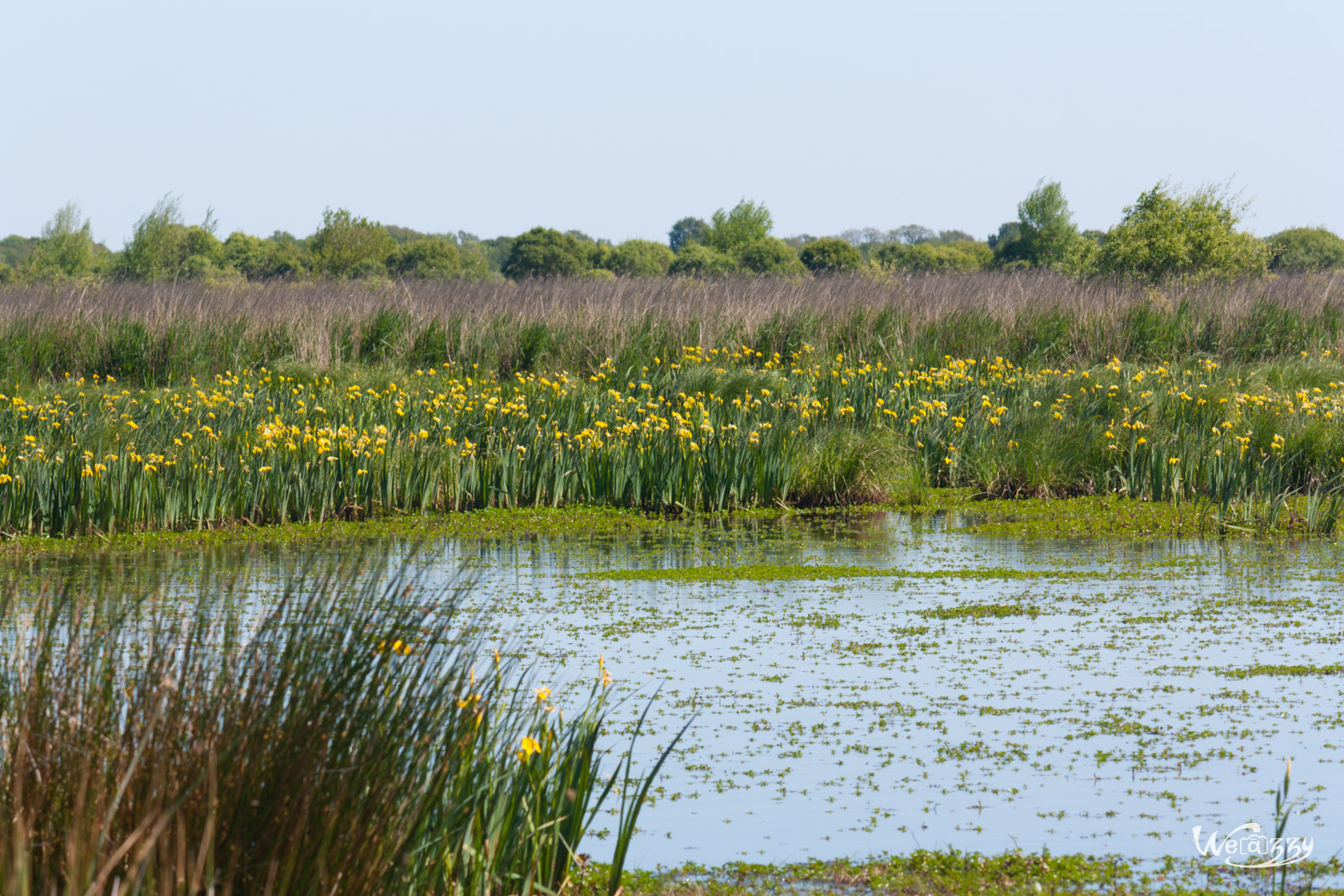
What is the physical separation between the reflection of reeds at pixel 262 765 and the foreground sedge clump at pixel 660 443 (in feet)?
21.7

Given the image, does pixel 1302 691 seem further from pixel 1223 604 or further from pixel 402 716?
pixel 402 716

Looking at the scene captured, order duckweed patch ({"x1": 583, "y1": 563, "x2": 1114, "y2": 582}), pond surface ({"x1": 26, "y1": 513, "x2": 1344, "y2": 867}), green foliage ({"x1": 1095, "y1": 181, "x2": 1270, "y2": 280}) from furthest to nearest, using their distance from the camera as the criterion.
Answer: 1. green foliage ({"x1": 1095, "y1": 181, "x2": 1270, "y2": 280})
2. duckweed patch ({"x1": 583, "y1": 563, "x2": 1114, "y2": 582})
3. pond surface ({"x1": 26, "y1": 513, "x2": 1344, "y2": 867})

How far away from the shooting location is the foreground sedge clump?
934 centimetres

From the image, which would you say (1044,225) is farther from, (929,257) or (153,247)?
(153,247)

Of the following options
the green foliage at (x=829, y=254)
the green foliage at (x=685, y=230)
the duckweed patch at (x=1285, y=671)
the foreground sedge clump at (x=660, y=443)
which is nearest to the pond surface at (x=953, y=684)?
the duckweed patch at (x=1285, y=671)

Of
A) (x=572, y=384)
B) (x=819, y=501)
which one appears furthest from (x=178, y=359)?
(x=819, y=501)

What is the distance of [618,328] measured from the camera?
622 inches

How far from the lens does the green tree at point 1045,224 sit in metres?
56.2

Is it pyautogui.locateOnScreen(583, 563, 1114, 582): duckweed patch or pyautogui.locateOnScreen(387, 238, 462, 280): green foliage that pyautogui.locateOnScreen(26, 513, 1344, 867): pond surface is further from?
pyautogui.locateOnScreen(387, 238, 462, 280): green foliage

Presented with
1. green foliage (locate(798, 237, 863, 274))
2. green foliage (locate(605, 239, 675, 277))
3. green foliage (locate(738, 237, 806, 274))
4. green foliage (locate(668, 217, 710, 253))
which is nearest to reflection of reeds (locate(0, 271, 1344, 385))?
green foliage (locate(798, 237, 863, 274))

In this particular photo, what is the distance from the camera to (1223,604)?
674 cm

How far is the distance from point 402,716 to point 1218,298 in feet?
53.9

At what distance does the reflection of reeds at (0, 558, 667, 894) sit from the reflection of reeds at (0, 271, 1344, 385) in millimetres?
12127

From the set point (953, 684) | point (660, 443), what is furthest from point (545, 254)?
point (953, 684)
